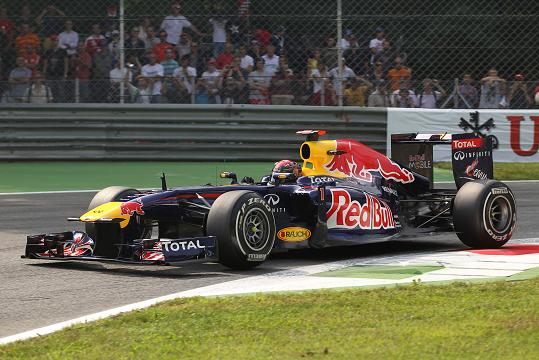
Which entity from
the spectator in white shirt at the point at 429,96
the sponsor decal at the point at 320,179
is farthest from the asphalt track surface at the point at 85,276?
the spectator in white shirt at the point at 429,96

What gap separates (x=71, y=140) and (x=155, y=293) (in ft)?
38.0

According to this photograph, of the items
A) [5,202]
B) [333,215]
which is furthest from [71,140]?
[333,215]

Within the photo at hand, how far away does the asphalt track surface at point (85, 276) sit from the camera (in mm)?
7770

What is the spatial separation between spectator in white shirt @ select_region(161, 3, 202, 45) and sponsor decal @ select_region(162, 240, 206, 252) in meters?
9.87

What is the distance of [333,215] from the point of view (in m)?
10.3

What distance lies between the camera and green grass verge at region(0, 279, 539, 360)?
20.2 feet

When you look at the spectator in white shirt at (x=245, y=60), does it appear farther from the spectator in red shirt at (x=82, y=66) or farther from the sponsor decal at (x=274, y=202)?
the sponsor decal at (x=274, y=202)

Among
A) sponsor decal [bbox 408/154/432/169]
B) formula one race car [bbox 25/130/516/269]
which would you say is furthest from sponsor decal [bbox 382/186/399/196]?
sponsor decal [bbox 408/154/432/169]

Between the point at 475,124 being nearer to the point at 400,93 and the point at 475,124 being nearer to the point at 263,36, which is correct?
the point at 400,93

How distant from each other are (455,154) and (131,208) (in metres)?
3.57

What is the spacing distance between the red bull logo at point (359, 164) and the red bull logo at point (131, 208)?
2082 millimetres

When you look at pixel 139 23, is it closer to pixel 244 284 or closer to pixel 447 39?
pixel 447 39

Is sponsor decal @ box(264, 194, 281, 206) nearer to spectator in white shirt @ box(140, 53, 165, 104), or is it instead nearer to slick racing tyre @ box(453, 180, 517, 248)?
slick racing tyre @ box(453, 180, 517, 248)

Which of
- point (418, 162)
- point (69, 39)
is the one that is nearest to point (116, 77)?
point (69, 39)
